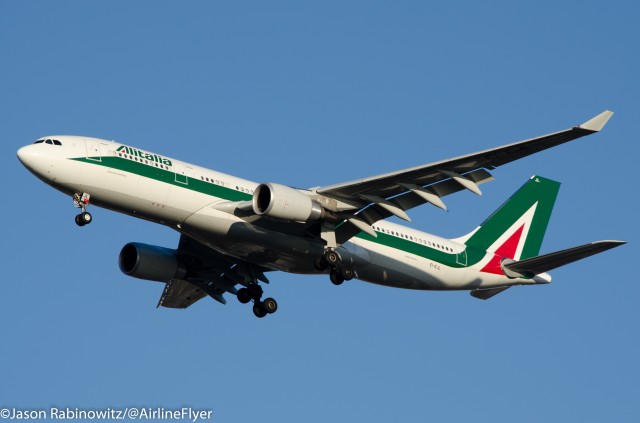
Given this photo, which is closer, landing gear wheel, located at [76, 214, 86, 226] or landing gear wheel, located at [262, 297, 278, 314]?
landing gear wheel, located at [76, 214, 86, 226]

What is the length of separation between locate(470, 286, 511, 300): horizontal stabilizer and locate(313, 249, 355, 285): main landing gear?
25.1 feet

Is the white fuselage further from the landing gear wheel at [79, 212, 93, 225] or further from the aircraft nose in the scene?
the landing gear wheel at [79, 212, 93, 225]

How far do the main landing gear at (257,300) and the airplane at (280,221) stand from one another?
42mm

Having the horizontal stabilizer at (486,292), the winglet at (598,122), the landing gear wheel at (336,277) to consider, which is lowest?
the landing gear wheel at (336,277)

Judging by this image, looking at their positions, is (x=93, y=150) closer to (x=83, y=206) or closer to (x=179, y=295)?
(x=83, y=206)

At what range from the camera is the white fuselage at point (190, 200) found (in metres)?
39.5

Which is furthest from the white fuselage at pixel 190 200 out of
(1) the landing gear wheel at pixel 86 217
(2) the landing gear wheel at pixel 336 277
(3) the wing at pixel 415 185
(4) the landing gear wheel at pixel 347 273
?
(3) the wing at pixel 415 185

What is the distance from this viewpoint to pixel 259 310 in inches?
1844

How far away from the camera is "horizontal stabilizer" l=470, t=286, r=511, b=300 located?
4794 centimetres

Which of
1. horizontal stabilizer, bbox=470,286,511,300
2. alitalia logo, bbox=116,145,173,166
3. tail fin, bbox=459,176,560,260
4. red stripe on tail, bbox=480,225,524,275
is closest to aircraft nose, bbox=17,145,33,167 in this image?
alitalia logo, bbox=116,145,173,166

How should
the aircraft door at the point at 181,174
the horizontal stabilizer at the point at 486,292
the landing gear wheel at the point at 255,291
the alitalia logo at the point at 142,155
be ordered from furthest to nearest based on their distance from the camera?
the horizontal stabilizer at the point at 486,292 < the landing gear wheel at the point at 255,291 < the aircraft door at the point at 181,174 < the alitalia logo at the point at 142,155

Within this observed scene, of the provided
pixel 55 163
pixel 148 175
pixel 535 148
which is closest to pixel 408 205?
pixel 535 148

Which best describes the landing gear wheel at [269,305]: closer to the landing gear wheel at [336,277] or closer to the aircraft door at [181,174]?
the landing gear wheel at [336,277]

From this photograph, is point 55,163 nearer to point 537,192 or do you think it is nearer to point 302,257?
point 302,257
